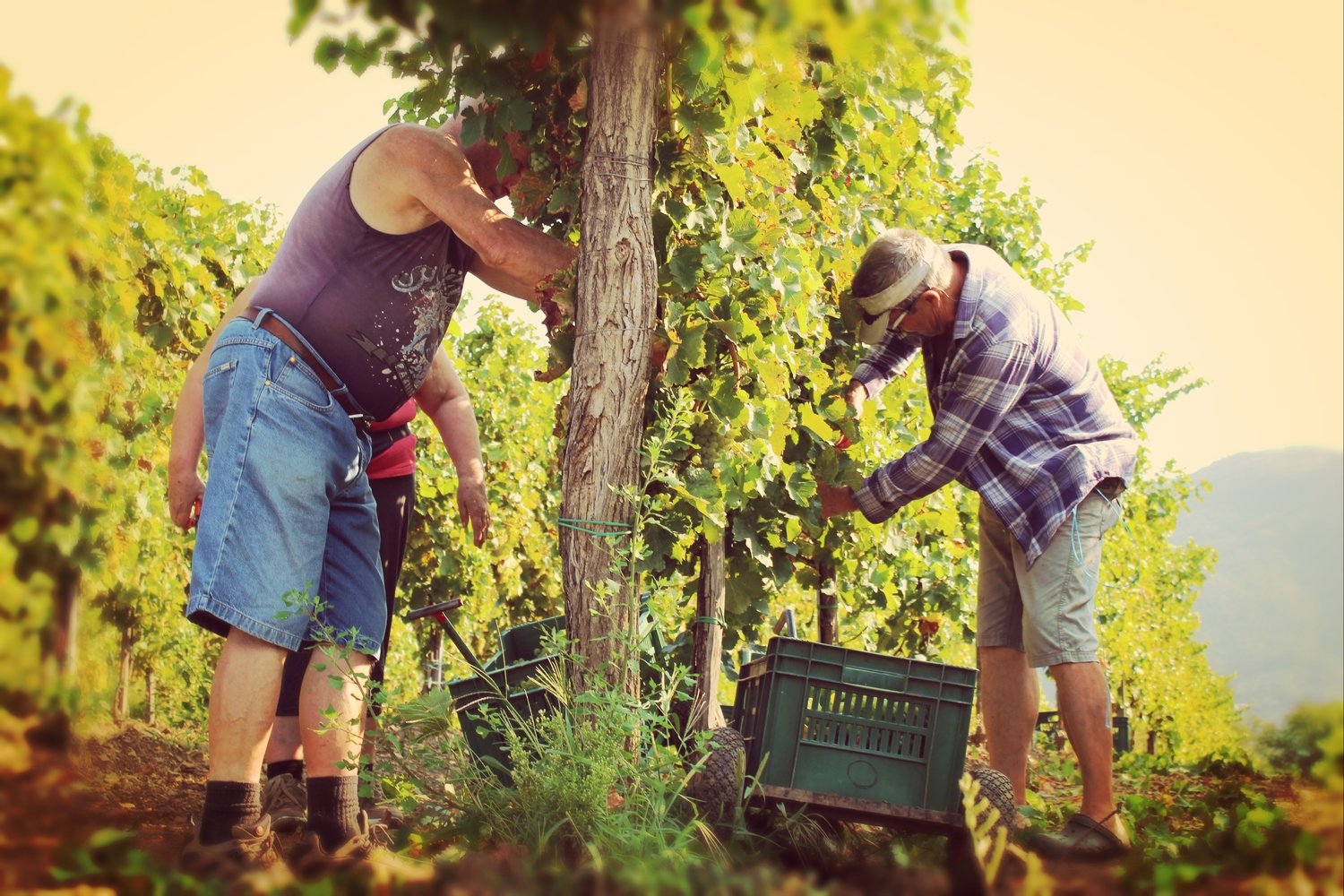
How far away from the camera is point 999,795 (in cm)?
301

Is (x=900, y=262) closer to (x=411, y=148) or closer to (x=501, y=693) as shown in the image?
(x=411, y=148)

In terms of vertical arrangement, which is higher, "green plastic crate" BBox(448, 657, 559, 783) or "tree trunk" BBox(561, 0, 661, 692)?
"tree trunk" BBox(561, 0, 661, 692)

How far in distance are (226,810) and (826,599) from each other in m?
3.35

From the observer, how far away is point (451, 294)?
301cm

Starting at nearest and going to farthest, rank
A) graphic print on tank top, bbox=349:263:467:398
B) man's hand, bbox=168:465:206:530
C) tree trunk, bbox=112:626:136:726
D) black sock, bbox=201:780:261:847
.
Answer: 1. black sock, bbox=201:780:261:847
2. graphic print on tank top, bbox=349:263:467:398
3. man's hand, bbox=168:465:206:530
4. tree trunk, bbox=112:626:136:726

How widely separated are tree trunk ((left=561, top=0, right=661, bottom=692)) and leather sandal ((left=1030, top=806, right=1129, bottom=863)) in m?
1.12

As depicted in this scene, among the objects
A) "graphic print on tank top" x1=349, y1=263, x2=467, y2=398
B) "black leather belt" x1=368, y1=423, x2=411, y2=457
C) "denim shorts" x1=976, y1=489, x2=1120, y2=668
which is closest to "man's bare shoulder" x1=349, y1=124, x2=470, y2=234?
"graphic print on tank top" x1=349, y1=263, x2=467, y2=398

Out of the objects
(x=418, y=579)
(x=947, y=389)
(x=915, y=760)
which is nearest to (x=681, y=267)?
(x=947, y=389)

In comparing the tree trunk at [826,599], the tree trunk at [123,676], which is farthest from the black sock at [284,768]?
the tree trunk at [123,676]

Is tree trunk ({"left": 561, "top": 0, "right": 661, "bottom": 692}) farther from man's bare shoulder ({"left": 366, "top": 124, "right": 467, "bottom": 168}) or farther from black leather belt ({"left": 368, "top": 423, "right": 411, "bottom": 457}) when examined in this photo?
black leather belt ({"left": 368, "top": 423, "right": 411, "bottom": 457})

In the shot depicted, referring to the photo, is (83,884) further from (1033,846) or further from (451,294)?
Answer: (1033,846)

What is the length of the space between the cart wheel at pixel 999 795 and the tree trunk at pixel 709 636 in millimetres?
886

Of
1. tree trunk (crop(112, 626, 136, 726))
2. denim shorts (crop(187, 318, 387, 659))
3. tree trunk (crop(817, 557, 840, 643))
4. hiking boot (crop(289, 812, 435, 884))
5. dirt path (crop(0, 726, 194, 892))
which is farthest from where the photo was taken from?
tree trunk (crop(112, 626, 136, 726))

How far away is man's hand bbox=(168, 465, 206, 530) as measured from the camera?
A: 290 centimetres
